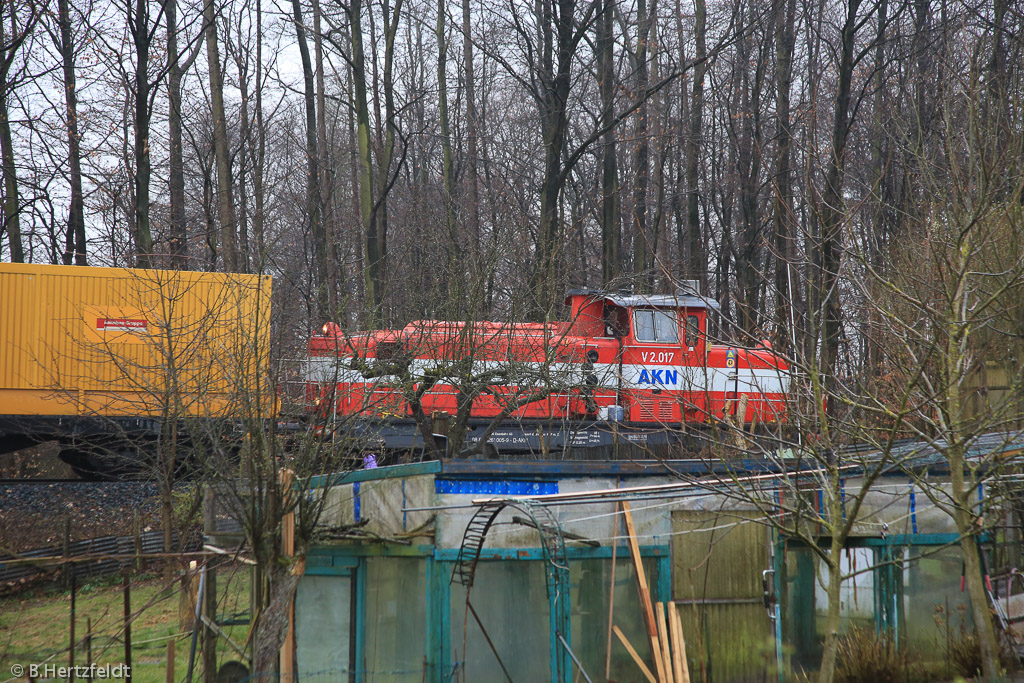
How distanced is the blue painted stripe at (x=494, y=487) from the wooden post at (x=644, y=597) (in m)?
0.79

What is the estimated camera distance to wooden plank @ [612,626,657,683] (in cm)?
722

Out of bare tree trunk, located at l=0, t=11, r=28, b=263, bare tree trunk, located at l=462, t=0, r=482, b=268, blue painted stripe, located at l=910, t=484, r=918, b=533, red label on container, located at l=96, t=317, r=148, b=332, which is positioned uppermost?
bare tree trunk, located at l=462, t=0, r=482, b=268

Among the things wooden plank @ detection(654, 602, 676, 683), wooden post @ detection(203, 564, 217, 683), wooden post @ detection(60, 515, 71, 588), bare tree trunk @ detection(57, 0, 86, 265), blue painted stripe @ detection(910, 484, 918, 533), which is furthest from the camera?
bare tree trunk @ detection(57, 0, 86, 265)

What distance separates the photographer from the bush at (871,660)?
Result: 782 centimetres

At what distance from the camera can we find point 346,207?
3180 centimetres

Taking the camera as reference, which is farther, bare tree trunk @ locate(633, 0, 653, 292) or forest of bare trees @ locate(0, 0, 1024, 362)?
bare tree trunk @ locate(633, 0, 653, 292)

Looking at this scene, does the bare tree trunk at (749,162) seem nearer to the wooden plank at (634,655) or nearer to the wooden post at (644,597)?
the wooden post at (644,597)

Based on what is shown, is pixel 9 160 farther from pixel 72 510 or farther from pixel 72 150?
pixel 72 510

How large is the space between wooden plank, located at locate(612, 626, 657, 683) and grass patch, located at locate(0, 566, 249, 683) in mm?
4067

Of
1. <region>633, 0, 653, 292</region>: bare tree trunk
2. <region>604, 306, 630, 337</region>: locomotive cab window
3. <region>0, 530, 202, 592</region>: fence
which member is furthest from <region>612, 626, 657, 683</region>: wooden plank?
<region>633, 0, 653, 292</region>: bare tree trunk

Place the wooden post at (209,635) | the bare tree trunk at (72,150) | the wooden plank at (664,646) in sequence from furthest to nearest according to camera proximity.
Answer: the bare tree trunk at (72,150)
the wooden post at (209,635)
the wooden plank at (664,646)

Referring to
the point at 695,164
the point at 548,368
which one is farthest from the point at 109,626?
the point at 695,164

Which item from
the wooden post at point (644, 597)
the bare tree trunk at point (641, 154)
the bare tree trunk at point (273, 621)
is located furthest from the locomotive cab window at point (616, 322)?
the bare tree trunk at point (273, 621)

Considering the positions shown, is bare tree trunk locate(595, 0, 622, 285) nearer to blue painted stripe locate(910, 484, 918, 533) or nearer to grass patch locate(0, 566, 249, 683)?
blue painted stripe locate(910, 484, 918, 533)
